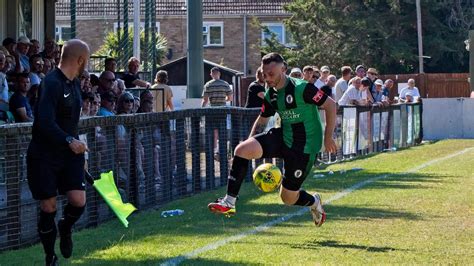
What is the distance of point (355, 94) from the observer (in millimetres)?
25656

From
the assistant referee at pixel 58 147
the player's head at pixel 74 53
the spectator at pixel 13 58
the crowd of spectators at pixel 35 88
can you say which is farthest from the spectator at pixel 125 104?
the player's head at pixel 74 53

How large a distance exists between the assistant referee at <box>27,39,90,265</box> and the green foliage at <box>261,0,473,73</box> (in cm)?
4592

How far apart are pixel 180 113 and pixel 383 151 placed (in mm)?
11887

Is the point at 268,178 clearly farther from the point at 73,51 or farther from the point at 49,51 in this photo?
the point at 49,51

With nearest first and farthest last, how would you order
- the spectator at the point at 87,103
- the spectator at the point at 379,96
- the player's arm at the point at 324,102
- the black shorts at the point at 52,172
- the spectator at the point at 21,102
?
the black shorts at the point at 52,172
the player's arm at the point at 324,102
the spectator at the point at 21,102
the spectator at the point at 87,103
the spectator at the point at 379,96

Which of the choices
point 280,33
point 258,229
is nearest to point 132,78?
point 258,229

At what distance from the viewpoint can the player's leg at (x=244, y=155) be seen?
37.4 feet

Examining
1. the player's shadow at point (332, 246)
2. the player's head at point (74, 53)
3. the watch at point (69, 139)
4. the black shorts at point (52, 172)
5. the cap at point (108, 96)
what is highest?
the player's head at point (74, 53)

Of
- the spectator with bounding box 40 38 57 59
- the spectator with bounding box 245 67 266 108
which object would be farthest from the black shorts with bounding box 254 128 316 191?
the spectator with bounding box 40 38 57 59

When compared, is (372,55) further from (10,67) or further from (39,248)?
(39,248)

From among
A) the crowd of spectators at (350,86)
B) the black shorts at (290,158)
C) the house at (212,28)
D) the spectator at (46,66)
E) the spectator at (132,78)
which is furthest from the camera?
the house at (212,28)

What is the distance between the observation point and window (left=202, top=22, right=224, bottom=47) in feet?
206

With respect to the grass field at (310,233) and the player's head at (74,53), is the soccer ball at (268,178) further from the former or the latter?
the player's head at (74,53)

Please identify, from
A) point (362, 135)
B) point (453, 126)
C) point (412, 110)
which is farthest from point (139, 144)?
point (453, 126)
